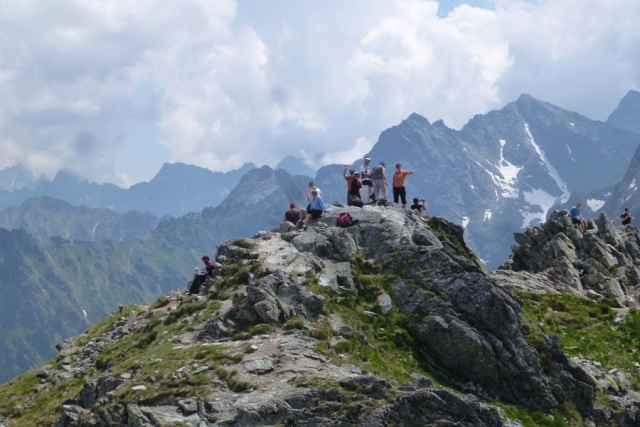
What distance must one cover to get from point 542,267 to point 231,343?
4118 cm

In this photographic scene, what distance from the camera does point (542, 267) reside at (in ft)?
185

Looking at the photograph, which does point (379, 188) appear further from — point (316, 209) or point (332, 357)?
point (332, 357)

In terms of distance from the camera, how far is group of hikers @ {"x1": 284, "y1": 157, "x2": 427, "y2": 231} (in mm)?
43750

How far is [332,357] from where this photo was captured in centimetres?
2344

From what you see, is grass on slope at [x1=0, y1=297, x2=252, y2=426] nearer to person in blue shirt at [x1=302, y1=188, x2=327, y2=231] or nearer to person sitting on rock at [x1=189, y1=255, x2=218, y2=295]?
person sitting on rock at [x1=189, y1=255, x2=218, y2=295]

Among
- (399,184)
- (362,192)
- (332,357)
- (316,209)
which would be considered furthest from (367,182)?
(332,357)

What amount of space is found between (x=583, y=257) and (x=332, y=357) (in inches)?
1639

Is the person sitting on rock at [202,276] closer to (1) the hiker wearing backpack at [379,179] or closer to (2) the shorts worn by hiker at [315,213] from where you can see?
(2) the shorts worn by hiker at [315,213]

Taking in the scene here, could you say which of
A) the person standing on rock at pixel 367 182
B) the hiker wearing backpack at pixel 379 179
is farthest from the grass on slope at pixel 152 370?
the hiker wearing backpack at pixel 379 179

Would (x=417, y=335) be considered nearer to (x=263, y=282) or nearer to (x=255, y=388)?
(x=263, y=282)

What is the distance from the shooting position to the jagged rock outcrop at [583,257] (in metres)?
48.8

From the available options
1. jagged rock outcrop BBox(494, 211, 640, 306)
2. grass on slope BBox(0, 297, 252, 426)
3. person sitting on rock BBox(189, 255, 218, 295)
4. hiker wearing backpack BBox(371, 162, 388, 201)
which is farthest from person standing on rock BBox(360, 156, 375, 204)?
grass on slope BBox(0, 297, 252, 426)

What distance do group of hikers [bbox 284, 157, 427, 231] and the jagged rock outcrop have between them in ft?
43.6

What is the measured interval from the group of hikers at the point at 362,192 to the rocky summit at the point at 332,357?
4599mm
